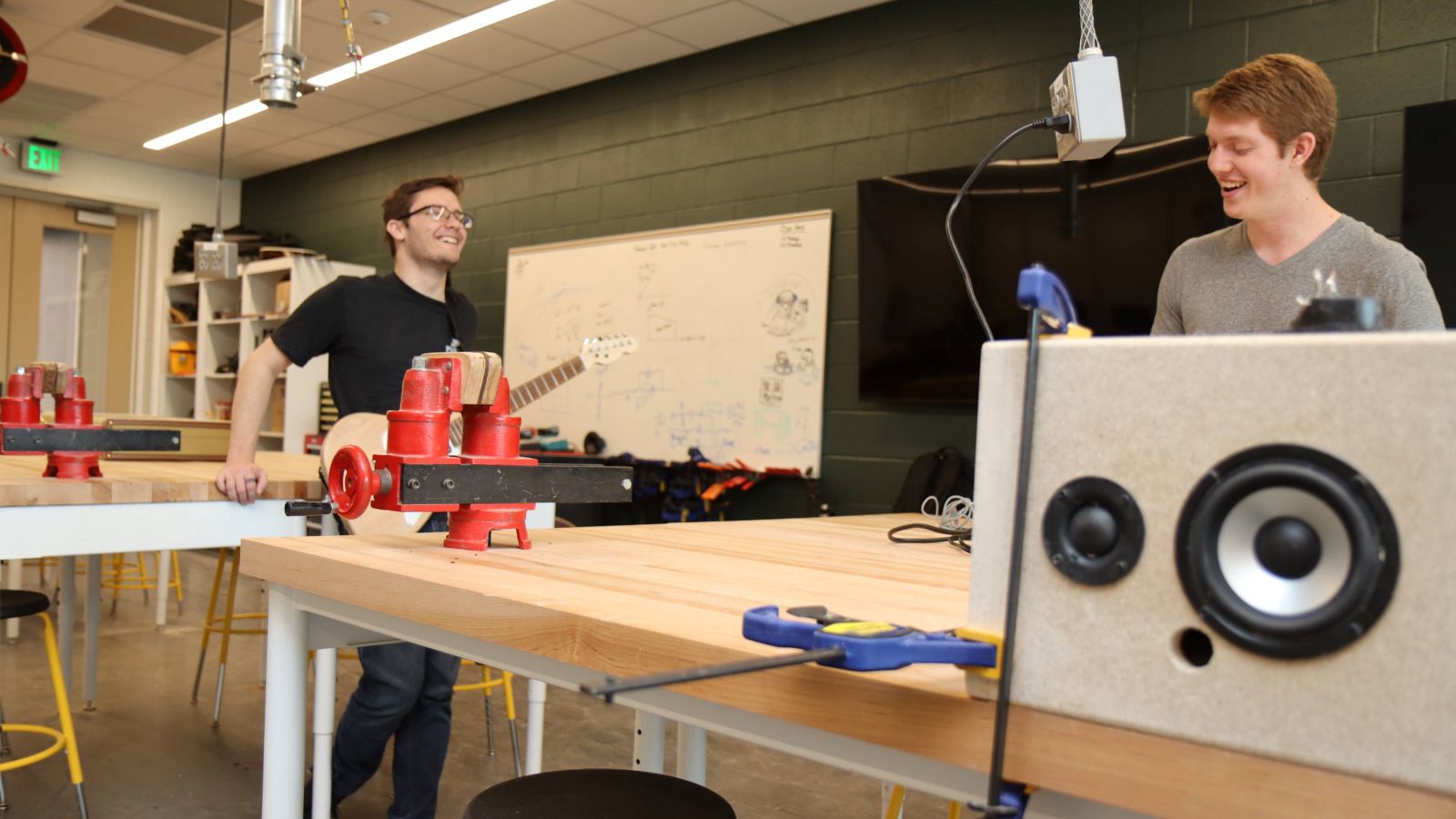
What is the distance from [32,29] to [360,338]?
4.13 metres

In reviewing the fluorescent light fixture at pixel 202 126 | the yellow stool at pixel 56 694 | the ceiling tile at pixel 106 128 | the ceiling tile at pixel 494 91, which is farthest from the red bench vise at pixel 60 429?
the ceiling tile at pixel 106 128

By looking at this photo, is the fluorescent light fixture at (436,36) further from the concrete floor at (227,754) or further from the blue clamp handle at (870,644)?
the blue clamp handle at (870,644)

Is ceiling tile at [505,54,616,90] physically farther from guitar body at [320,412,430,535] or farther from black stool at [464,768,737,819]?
black stool at [464,768,737,819]

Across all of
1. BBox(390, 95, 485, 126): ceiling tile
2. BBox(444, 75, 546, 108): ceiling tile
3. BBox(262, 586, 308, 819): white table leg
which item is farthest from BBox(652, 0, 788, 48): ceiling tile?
BBox(262, 586, 308, 819): white table leg

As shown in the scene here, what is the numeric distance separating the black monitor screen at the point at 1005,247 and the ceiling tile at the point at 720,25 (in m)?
0.97

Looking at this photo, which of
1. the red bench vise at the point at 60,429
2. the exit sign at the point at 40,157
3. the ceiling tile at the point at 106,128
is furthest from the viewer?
the exit sign at the point at 40,157

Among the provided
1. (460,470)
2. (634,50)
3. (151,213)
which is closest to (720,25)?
(634,50)

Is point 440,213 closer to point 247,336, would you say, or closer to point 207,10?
point 207,10

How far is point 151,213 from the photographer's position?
816 centimetres

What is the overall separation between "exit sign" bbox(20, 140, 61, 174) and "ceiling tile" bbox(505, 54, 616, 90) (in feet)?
13.8

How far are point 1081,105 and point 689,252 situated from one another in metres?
3.83

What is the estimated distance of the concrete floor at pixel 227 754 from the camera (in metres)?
2.68

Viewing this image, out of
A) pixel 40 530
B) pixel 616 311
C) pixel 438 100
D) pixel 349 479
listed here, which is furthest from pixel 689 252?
pixel 349 479

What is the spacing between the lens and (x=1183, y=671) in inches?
20.5
